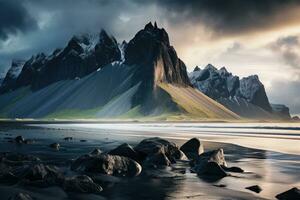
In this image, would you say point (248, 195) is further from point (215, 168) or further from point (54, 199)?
point (54, 199)

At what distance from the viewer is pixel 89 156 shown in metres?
35.2

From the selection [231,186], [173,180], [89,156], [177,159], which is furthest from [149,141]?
[231,186]

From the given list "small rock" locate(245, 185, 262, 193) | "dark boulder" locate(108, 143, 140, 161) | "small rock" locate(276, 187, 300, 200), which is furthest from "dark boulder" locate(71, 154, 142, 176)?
"small rock" locate(276, 187, 300, 200)

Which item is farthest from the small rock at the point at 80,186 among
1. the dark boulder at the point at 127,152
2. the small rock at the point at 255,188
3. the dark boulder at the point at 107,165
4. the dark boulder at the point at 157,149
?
the dark boulder at the point at 157,149

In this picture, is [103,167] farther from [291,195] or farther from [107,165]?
[291,195]

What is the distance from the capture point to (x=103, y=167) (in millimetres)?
33219

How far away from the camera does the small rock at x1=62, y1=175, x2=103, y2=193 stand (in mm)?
25172

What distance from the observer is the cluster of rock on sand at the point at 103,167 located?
85.4 feet

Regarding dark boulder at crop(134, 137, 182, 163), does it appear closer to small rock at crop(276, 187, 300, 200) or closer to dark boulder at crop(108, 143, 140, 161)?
dark boulder at crop(108, 143, 140, 161)

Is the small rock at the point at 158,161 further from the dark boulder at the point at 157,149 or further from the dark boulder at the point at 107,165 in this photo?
the dark boulder at the point at 107,165

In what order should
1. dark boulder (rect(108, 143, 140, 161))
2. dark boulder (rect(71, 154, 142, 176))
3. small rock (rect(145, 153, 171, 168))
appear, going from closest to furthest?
dark boulder (rect(71, 154, 142, 176))
small rock (rect(145, 153, 171, 168))
dark boulder (rect(108, 143, 140, 161))

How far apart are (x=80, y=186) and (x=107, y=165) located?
26.6ft

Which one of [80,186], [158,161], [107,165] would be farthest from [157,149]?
[80,186]

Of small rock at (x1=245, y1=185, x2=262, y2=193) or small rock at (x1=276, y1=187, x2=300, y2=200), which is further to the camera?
small rock at (x1=245, y1=185, x2=262, y2=193)
